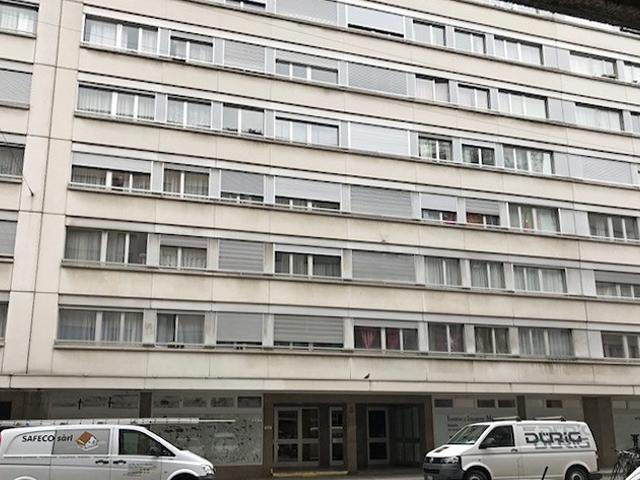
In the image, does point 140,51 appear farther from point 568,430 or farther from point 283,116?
point 568,430

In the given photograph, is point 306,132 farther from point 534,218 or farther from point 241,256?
point 534,218

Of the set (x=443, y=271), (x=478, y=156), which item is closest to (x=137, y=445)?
(x=443, y=271)

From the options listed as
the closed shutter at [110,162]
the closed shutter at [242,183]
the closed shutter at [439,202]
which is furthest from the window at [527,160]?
the closed shutter at [110,162]

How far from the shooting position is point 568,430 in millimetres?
18125

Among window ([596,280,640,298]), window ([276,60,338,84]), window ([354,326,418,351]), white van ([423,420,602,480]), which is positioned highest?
window ([276,60,338,84])

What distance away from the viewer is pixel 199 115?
2312 cm

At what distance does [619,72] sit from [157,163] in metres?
21.6

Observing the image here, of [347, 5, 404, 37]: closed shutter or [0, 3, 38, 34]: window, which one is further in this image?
[347, 5, 404, 37]: closed shutter

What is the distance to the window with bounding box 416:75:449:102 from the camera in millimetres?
26734

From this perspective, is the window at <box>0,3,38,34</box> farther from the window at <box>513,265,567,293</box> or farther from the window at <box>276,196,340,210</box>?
the window at <box>513,265,567,293</box>

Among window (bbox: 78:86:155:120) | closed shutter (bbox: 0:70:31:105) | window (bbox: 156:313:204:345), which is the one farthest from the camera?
window (bbox: 78:86:155:120)

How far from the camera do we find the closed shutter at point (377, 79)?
25547mm

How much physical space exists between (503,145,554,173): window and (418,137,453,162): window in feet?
8.97

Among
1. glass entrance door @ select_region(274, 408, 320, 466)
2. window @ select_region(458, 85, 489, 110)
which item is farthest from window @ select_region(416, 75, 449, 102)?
glass entrance door @ select_region(274, 408, 320, 466)
